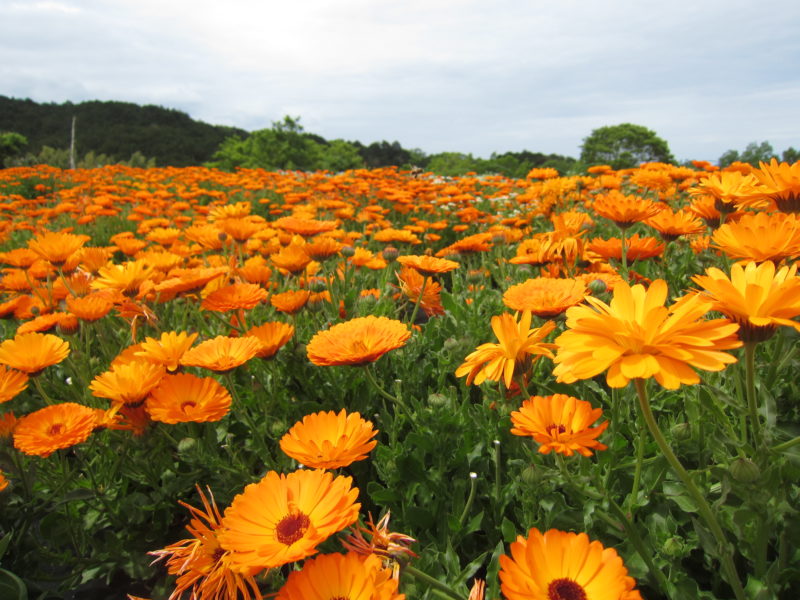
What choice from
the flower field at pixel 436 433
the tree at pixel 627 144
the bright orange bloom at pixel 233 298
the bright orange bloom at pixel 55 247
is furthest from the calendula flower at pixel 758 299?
the tree at pixel 627 144

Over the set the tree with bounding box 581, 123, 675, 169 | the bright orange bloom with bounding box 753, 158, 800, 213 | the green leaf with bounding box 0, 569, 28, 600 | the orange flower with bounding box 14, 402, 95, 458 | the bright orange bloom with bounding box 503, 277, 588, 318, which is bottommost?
the green leaf with bounding box 0, 569, 28, 600

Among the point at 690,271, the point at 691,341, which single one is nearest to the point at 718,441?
the point at 691,341

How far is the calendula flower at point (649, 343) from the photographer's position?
2.19 ft

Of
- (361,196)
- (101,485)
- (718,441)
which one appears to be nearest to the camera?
(718,441)

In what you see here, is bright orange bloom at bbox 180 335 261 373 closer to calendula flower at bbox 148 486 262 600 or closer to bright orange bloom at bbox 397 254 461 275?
calendula flower at bbox 148 486 262 600

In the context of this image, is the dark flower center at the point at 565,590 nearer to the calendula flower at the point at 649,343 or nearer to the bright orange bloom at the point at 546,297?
the calendula flower at the point at 649,343

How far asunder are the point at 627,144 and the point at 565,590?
21432 mm

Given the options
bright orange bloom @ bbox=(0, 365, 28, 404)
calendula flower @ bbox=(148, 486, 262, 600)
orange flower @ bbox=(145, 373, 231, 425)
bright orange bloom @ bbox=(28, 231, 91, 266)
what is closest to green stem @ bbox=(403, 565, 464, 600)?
calendula flower @ bbox=(148, 486, 262, 600)

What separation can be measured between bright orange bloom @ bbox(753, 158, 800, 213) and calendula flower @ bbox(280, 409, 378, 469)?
3.94 ft

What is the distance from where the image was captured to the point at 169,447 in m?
1.77

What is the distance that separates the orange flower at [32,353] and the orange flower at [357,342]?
95cm

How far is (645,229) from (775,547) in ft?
10.2

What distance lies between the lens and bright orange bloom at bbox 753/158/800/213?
125 centimetres

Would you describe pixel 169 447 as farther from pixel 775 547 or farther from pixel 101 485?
pixel 775 547
